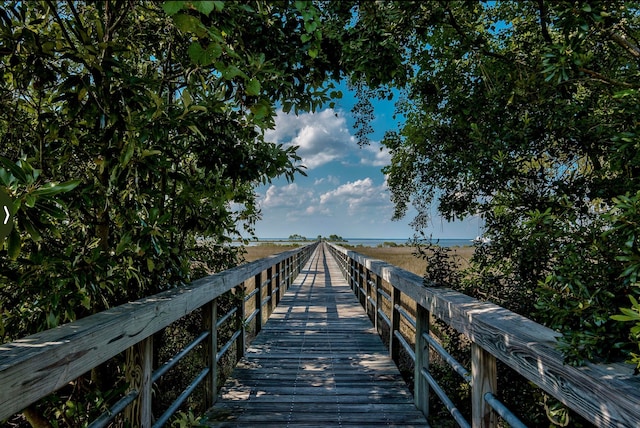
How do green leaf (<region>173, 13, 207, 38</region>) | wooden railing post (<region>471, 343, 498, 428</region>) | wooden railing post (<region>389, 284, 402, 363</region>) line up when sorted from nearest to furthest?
green leaf (<region>173, 13, 207, 38</region>)
wooden railing post (<region>471, 343, 498, 428</region>)
wooden railing post (<region>389, 284, 402, 363</region>)

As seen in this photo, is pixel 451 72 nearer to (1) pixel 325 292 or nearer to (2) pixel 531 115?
(2) pixel 531 115

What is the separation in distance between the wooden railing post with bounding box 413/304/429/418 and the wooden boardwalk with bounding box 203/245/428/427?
0.07 m

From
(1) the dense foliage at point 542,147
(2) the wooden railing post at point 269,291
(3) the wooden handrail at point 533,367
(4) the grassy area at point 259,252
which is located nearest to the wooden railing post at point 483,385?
(3) the wooden handrail at point 533,367

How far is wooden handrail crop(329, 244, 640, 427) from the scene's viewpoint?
933mm

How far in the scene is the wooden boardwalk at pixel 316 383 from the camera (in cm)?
250

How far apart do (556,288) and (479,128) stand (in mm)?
2101

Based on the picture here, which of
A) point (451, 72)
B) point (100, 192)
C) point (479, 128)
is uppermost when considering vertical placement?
point (451, 72)

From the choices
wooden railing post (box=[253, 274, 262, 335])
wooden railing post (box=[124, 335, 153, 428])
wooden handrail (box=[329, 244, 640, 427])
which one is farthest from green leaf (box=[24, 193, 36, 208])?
wooden railing post (box=[253, 274, 262, 335])

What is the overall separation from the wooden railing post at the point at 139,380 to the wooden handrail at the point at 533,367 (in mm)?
1497

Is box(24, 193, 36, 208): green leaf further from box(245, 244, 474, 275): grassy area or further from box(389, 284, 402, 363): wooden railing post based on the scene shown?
box(245, 244, 474, 275): grassy area

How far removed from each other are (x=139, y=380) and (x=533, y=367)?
63.6 inches

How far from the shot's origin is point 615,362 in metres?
1.08

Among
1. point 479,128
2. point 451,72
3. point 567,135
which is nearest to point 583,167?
point 567,135

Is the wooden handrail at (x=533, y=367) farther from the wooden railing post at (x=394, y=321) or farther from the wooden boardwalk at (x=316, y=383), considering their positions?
the wooden railing post at (x=394, y=321)
